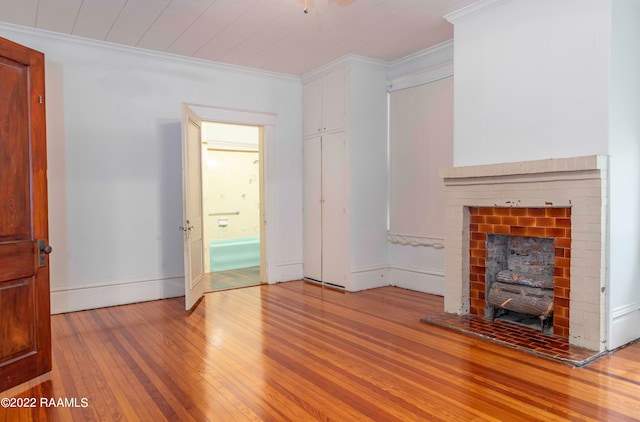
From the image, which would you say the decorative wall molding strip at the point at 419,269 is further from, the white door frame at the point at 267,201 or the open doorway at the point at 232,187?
the open doorway at the point at 232,187

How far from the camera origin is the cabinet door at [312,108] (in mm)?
5938

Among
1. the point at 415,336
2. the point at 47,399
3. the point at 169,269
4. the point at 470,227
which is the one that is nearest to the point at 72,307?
the point at 169,269

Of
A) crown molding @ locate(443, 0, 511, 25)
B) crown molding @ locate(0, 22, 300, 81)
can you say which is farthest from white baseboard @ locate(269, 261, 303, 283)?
crown molding @ locate(443, 0, 511, 25)

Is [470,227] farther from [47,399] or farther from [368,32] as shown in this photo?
[47,399]

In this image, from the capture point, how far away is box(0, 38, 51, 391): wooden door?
9.06 ft

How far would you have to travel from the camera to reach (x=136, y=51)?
4.97 meters

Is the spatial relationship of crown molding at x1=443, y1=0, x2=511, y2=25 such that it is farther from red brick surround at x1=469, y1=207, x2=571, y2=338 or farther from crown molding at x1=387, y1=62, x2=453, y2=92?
red brick surround at x1=469, y1=207, x2=571, y2=338

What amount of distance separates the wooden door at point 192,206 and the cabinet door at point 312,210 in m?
1.58

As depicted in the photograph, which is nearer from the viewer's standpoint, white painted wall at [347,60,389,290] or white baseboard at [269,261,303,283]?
white painted wall at [347,60,389,290]

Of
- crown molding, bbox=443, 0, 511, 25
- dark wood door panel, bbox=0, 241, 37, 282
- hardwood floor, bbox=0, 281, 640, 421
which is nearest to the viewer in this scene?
hardwood floor, bbox=0, 281, 640, 421

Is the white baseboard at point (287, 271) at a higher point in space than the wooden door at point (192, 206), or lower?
lower

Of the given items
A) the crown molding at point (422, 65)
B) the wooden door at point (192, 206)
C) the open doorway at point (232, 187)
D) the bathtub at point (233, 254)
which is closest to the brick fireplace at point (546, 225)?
the crown molding at point (422, 65)

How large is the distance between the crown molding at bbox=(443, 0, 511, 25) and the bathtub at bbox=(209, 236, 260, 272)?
196 inches

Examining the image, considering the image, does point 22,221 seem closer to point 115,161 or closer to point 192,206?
point 192,206
